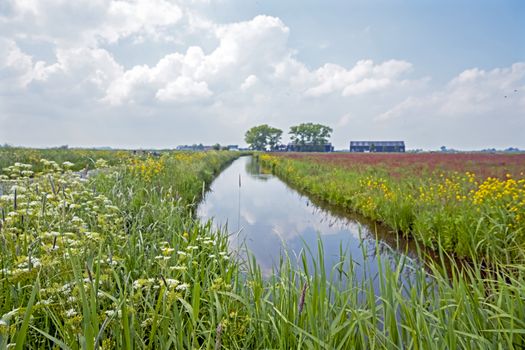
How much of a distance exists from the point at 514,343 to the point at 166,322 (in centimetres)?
210

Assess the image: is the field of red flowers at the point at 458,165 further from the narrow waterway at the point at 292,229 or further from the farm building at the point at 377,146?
the farm building at the point at 377,146

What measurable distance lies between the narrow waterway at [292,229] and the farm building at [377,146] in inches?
3367

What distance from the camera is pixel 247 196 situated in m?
12.4

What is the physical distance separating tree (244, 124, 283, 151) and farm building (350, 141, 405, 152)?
2539 centimetres

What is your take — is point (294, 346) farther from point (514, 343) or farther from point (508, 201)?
point (508, 201)

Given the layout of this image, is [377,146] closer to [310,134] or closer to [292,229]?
[310,134]

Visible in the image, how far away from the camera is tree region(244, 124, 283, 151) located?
98.5 m

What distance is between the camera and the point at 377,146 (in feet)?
299

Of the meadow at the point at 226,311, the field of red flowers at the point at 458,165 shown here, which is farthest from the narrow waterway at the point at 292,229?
the field of red flowers at the point at 458,165

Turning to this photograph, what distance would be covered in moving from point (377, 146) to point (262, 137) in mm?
36686

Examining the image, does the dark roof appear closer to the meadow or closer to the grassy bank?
the grassy bank

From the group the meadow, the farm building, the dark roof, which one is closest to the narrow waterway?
the meadow

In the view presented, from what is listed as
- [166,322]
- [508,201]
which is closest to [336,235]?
[508,201]

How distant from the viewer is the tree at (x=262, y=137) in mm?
98500
